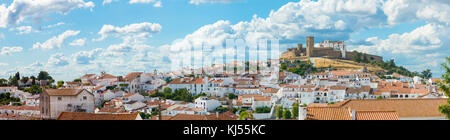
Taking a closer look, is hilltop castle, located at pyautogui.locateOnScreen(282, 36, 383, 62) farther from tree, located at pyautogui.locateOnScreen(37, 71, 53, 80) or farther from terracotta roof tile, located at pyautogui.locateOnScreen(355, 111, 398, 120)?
terracotta roof tile, located at pyautogui.locateOnScreen(355, 111, 398, 120)

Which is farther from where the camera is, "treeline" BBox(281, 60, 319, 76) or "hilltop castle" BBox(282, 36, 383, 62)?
"hilltop castle" BBox(282, 36, 383, 62)

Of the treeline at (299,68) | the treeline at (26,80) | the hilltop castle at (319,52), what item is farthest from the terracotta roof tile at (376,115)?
the hilltop castle at (319,52)

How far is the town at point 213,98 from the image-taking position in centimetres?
1266

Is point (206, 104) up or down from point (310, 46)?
down

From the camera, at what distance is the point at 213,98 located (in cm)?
2825

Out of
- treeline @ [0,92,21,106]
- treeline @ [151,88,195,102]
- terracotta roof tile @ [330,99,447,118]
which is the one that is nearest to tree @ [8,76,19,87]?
treeline @ [0,92,21,106]

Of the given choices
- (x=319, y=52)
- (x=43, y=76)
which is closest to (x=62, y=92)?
(x=43, y=76)

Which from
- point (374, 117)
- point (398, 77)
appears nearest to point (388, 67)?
point (398, 77)

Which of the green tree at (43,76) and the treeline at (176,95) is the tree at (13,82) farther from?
the treeline at (176,95)

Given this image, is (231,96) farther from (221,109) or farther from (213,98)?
(221,109)

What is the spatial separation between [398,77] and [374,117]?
1739 inches

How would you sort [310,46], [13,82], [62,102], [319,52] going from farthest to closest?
[319,52], [310,46], [13,82], [62,102]

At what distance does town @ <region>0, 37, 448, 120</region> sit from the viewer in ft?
41.5
